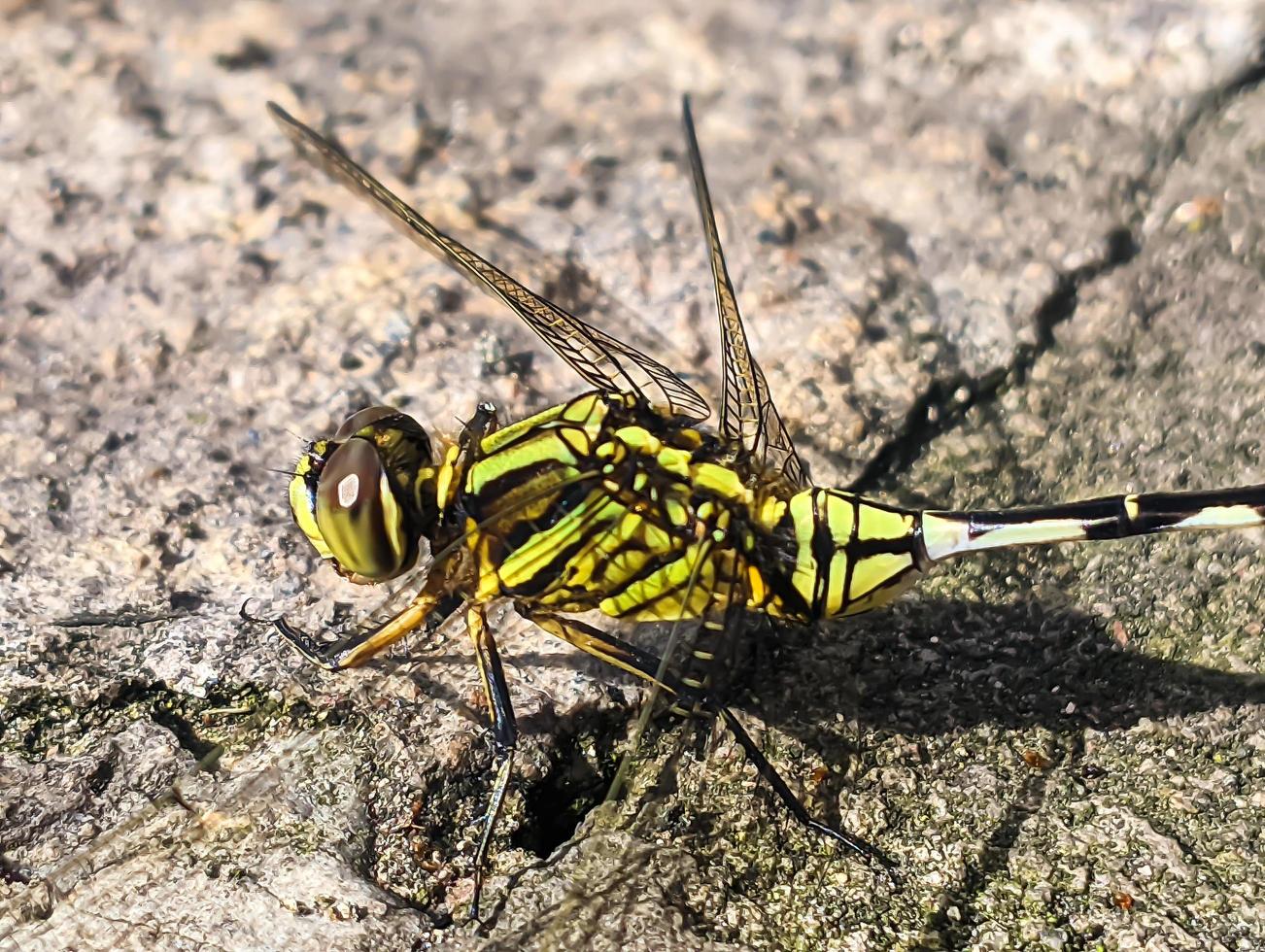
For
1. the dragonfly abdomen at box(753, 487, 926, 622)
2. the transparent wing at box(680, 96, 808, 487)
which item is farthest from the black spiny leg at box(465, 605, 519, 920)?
the transparent wing at box(680, 96, 808, 487)

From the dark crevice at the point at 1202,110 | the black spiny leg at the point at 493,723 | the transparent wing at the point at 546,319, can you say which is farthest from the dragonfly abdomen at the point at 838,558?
the dark crevice at the point at 1202,110

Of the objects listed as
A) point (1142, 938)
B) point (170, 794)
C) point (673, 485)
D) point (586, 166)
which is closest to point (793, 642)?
point (673, 485)

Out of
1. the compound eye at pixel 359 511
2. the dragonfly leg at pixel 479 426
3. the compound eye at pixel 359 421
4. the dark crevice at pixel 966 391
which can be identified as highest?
the dark crevice at pixel 966 391

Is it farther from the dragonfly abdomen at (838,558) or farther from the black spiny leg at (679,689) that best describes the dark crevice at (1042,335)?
the black spiny leg at (679,689)

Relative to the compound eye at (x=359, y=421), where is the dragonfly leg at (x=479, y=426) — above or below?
above

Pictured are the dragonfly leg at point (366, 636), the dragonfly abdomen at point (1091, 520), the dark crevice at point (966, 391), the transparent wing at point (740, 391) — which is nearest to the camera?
the dragonfly leg at point (366, 636)

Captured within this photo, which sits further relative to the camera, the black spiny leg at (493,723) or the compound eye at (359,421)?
the compound eye at (359,421)

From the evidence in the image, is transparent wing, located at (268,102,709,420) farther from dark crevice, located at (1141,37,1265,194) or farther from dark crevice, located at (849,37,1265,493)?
dark crevice, located at (1141,37,1265,194)

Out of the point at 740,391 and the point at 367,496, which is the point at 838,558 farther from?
the point at 367,496
